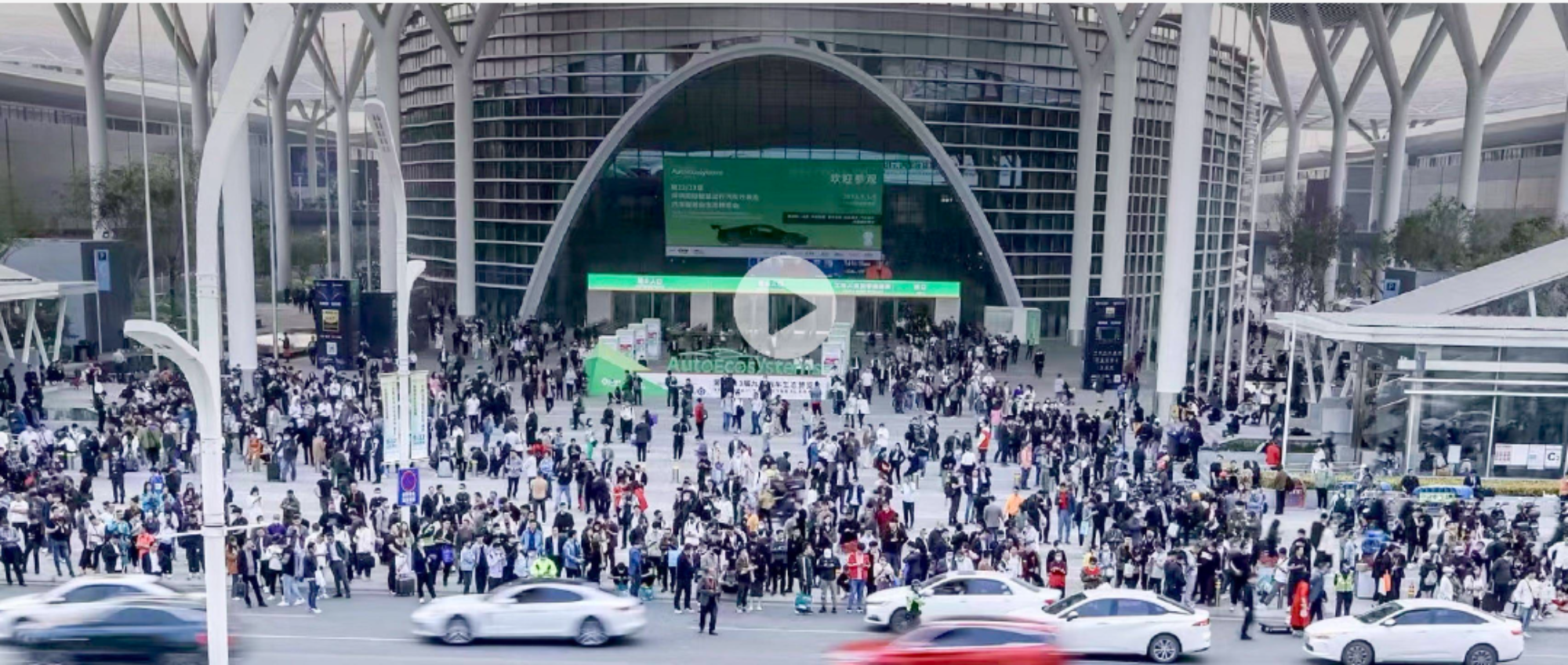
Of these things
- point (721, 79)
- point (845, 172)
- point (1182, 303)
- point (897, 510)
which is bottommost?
point (897, 510)

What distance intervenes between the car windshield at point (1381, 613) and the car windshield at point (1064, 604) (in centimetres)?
334

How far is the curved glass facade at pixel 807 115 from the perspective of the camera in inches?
1937

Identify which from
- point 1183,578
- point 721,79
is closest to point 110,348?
point 721,79

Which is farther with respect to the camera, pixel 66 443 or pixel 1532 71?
pixel 1532 71

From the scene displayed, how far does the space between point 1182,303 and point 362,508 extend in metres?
21.9

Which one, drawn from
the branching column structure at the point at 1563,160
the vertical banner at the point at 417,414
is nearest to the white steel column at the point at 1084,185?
the branching column structure at the point at 1563,160

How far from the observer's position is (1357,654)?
1492 centimetres

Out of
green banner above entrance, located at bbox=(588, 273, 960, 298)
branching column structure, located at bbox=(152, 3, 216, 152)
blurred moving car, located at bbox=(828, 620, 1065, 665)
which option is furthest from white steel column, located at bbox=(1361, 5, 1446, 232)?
branching column structure, located at bbox=(152, 3, 216, 152)

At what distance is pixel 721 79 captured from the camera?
1945 inches

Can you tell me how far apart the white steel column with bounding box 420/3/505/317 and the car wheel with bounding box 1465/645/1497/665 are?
3860 cm

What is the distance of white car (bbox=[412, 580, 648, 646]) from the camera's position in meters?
15.2

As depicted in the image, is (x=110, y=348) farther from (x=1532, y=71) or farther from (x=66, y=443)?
(x=1532, y=71)

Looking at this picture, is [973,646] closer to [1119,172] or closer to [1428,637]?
[1428,637]
